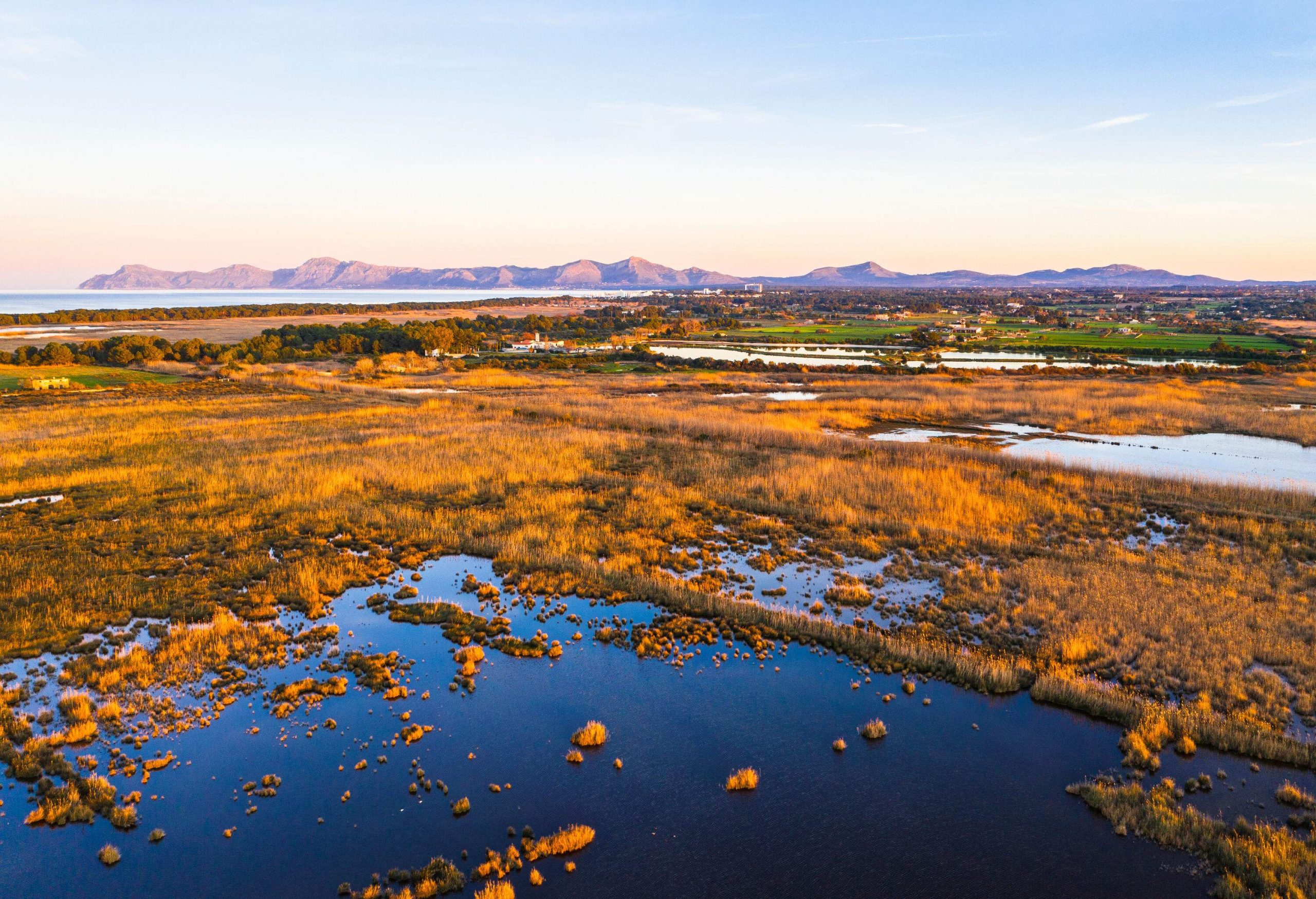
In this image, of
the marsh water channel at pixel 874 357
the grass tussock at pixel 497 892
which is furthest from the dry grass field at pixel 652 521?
the marsh water channel at pixel 874 357

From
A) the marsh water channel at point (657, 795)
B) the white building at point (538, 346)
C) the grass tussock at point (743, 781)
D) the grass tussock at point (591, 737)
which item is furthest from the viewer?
the white building at point (538, 346)

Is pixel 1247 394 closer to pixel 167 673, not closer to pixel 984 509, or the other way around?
pixel 984 509

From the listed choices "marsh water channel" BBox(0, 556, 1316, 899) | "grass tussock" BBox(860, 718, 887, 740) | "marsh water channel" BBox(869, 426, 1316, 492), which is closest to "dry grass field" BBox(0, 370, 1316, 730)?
"marsh water channel" BBox(869, 426, 1316, 492)

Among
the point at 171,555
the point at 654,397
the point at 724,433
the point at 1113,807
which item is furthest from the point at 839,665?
the point at 654,397

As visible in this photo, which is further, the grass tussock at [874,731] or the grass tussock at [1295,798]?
the grass tussock at [874,731]

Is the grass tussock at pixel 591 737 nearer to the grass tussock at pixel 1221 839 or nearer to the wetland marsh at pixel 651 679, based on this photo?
the wetland marsh at pixel 651 679

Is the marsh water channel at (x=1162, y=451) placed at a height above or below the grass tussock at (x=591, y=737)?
above

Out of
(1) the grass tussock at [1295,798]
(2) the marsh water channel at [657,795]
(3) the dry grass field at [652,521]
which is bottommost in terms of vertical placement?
(2) the marsh water channel at [657,795]

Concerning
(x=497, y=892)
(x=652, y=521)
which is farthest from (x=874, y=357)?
(x=497, y=892)
